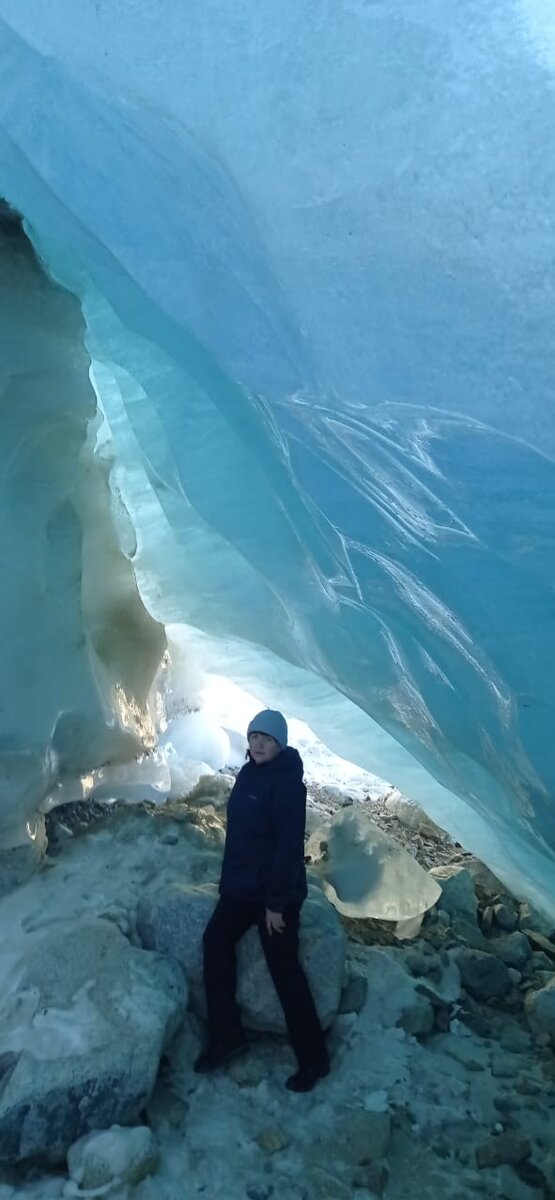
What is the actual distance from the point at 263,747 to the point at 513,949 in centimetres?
130

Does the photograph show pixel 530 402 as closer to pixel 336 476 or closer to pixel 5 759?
pixel 336 476

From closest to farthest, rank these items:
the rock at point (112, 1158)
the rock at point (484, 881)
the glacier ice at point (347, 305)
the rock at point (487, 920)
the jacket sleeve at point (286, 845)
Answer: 1. the rock at point (112, 1158)
2. the glacier ice at point (347, 305)
3. the jacket sleeve at point (286, 845)
4. the rock at point (487, 920)
5. the rock at point (484, 881)

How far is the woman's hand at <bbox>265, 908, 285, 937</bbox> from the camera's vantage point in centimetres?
229

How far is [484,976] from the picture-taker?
2.80m

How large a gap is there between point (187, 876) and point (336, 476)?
54.9 inches

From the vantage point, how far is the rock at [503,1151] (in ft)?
6.61

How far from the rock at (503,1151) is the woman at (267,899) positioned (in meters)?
0.42

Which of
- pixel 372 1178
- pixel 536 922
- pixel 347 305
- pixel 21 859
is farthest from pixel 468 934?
pixel 347 305

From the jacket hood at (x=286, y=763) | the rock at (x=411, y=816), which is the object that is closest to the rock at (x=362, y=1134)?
the jacket hood at (x=286, y=763)

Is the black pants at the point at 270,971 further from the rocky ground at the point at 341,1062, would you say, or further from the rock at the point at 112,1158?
the rock at the point at 112,1158

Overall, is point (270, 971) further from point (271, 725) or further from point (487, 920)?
point (487, 920)

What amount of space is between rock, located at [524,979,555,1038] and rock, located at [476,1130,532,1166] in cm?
58

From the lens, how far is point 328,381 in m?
2.48

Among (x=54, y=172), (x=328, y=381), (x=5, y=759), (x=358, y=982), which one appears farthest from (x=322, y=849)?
(x=54, y=172)
